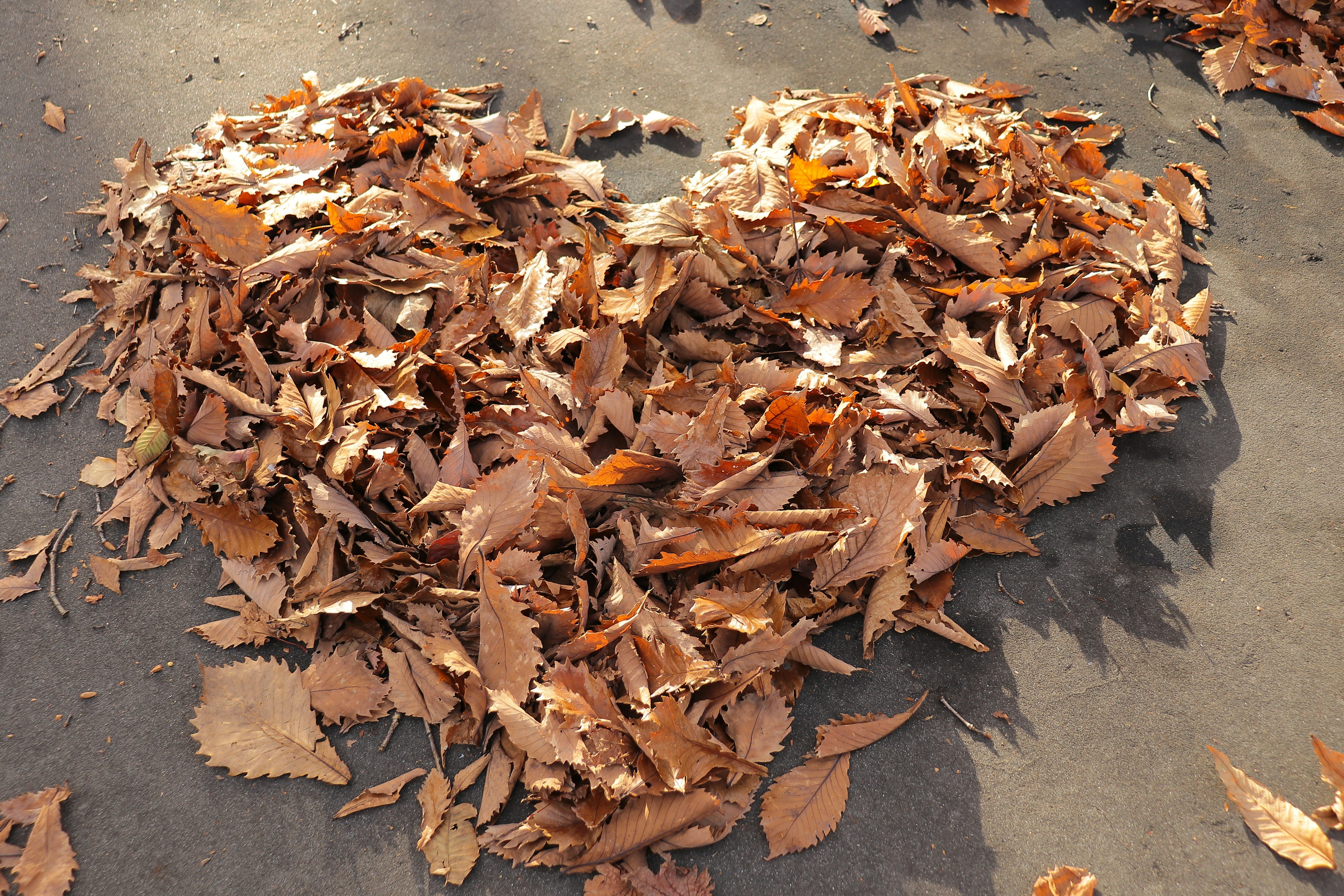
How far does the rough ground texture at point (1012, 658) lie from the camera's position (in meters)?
1.67

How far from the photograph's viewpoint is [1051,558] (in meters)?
2.11

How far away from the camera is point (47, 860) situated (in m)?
1.62

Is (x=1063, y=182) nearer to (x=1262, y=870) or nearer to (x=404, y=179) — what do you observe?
(x=1262, y=870)

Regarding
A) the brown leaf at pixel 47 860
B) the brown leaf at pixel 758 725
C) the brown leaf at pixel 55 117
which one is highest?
the brown leaf at pixel 55 117

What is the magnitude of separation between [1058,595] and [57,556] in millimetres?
2770

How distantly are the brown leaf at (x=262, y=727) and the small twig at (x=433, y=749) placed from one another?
0.19 meters

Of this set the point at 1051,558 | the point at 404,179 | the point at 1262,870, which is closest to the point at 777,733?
the point at 1051,558

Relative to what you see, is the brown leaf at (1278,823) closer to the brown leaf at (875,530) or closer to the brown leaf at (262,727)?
the brown leaf at (875,530)

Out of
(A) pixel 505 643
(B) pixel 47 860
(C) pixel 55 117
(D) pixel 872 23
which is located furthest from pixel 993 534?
(C) pixel 55 117

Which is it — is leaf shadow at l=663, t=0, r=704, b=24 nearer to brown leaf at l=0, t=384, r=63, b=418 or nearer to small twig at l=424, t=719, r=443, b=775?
brown leaf at l=0, t=384, r=63, b=418

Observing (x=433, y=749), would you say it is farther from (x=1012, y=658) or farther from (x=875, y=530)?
(x=1012, y=658)

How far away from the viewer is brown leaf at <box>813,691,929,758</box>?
1771 mm

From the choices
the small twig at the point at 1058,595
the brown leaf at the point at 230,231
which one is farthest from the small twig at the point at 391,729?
the small twig at the point at 1058,595

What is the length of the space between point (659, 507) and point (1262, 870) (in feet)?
5.24
